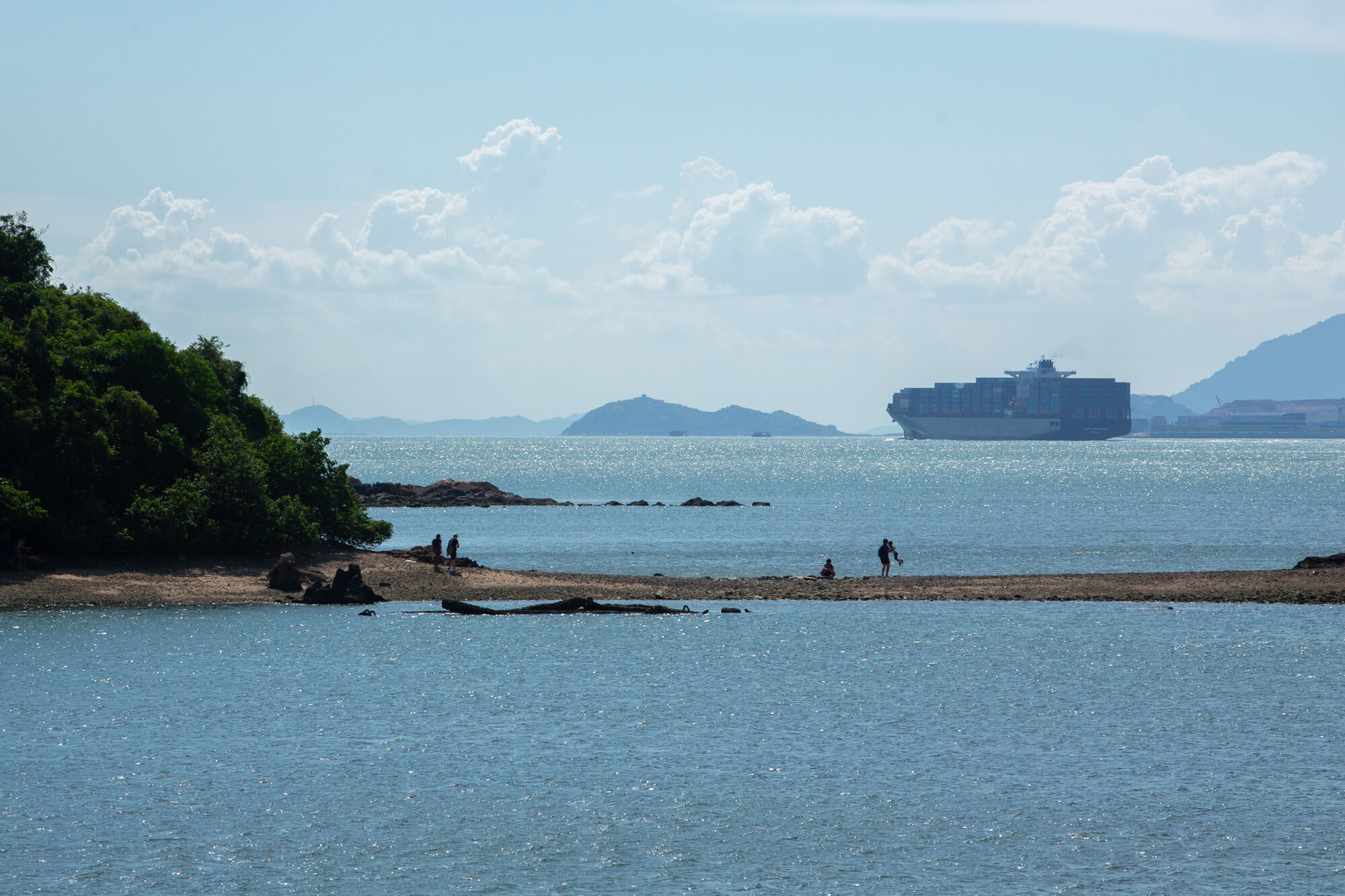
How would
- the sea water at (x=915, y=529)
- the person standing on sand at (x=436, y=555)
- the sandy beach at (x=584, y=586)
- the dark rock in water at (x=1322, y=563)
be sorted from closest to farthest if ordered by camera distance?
the sandy beach at (x=584, y=586) < the person standing on sand at (x=436, y=555) < the dark rock in water at (x=1322, y=563) < the sea water at (x=915, y=529)

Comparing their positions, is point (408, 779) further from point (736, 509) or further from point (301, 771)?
point (736, 509)

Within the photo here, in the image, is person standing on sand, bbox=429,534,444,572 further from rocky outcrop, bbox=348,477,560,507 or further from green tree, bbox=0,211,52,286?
rocky outcrop, bbox=348,477,560,507

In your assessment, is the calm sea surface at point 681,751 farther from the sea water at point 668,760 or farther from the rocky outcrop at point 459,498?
the rocky outcrop at point 459,498

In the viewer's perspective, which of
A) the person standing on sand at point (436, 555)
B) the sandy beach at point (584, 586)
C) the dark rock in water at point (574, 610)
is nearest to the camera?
the dark rock in water at point (574, 610)

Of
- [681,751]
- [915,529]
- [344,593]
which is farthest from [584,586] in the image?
[915,529]

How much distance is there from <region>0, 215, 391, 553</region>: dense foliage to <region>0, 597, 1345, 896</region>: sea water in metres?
7.59

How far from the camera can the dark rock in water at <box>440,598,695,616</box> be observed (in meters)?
47.2

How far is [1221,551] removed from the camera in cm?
7581

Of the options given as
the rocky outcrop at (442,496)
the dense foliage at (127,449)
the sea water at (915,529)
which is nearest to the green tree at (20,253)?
the dense foliage at (127,449)

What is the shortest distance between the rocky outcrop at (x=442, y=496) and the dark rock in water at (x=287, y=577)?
67872 millimetres

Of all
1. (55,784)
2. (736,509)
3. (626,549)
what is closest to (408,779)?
(55,784)

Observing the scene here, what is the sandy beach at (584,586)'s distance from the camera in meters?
47.8

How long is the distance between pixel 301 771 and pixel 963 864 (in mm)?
13366

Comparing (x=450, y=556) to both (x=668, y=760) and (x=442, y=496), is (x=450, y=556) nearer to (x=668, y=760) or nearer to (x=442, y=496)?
(x=668, y=760)
